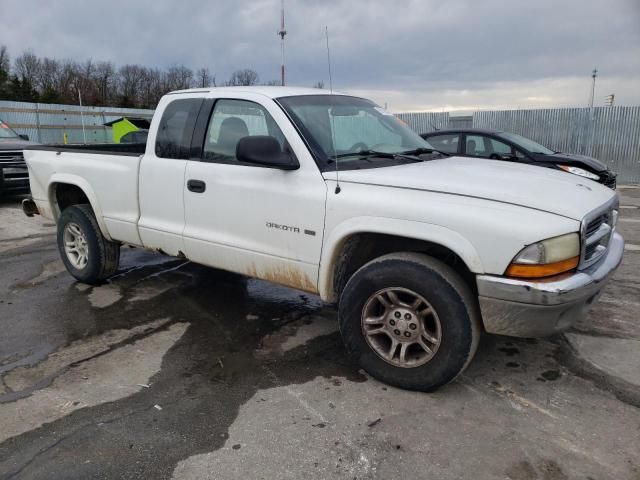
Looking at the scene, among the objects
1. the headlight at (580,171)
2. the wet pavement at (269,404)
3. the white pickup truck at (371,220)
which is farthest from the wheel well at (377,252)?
the headlight at (580,171)

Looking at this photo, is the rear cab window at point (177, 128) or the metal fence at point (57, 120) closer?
the rear cab window at point (177, 128)

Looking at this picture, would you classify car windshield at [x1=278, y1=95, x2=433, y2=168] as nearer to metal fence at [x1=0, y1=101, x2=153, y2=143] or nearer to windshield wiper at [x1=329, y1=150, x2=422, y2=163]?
windshield wiper at [x1=329, y1=150, x2=422, y2=163]

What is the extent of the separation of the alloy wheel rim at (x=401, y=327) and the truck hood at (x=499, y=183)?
0.67 metres

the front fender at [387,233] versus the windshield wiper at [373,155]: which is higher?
the windshield wiper at [373,155]

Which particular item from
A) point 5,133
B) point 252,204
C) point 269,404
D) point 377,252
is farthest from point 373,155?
point 5,133

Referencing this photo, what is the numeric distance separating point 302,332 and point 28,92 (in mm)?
42279

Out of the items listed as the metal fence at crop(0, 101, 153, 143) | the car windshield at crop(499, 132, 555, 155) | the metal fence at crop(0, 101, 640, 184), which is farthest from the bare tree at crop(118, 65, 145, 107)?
the car windshield at crop(499, 132, 555, 155)

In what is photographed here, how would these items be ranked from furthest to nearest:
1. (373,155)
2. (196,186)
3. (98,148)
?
(98,148)
(196,186)
(373,155)

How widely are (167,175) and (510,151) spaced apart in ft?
22.3

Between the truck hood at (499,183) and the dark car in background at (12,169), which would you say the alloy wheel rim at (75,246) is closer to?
the truck hood at (499,183)

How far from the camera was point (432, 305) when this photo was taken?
301cm

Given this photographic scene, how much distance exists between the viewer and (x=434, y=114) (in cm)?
1927

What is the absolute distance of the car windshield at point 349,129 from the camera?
11.8 feet

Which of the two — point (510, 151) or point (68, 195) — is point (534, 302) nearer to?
point (68, 195)
